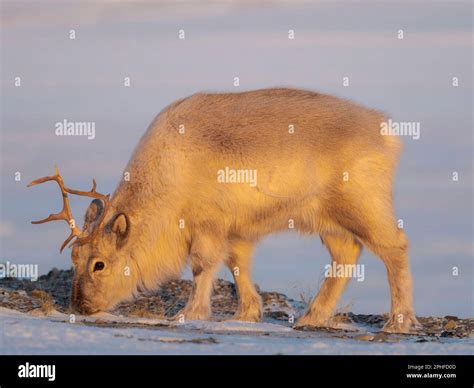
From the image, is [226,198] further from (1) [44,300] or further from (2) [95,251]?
(1) [44,300]

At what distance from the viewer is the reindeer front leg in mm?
16391

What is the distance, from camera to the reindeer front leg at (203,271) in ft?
53.8

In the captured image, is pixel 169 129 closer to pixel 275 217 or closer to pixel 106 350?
pixel 275 217

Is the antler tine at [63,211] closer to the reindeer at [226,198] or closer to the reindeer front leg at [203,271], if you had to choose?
the reindeer at [226,198]

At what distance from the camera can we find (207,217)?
16547 millimetres

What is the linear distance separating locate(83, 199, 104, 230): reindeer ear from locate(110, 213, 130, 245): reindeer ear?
0.33 m

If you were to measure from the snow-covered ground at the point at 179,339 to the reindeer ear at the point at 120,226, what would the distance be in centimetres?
109

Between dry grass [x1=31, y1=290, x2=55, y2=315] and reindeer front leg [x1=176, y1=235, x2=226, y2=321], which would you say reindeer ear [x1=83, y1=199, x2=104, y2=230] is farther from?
reindeer front leg [x1=176, y1=235, x2=226, y2=321]

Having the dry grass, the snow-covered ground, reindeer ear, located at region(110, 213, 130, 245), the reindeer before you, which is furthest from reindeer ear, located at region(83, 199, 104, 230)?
the snow-covered ground

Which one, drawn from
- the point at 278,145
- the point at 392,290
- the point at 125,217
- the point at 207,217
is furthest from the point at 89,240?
the point at 392,290

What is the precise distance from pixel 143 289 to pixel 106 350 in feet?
13.9

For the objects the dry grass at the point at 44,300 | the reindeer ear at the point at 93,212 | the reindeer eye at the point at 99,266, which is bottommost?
the dry grass at the point at 44,300

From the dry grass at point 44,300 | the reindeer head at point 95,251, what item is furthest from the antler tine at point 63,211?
the dry grass at point 44,300

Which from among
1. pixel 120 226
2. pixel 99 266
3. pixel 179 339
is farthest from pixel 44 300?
pixel 179 339
